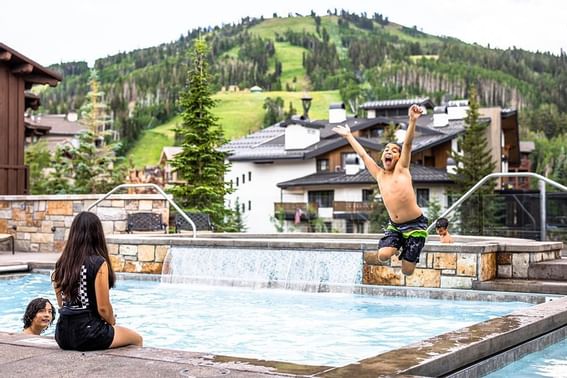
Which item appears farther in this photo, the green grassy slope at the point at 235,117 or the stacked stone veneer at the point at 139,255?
the green grassy slope at the point at 235,117

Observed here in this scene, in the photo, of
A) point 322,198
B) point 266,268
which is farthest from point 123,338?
point 322,198

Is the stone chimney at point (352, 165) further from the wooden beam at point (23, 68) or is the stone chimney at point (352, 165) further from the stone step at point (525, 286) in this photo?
the stone step at point (525, 286)

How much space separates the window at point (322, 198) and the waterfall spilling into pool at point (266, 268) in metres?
34.6

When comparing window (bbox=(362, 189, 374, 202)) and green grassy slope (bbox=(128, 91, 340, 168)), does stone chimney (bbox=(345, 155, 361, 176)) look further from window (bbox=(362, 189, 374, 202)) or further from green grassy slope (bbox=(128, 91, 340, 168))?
green grassy slope (bbox=(128, 91, 340, 168))

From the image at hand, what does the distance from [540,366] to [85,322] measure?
3.35 m

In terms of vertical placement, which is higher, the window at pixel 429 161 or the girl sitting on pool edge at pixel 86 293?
the window at pixel 429 161

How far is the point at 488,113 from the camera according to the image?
1973 inches

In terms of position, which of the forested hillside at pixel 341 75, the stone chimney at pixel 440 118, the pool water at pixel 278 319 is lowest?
the pool water at pixel 278 319

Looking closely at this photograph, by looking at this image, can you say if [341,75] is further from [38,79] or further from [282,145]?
[38,79]

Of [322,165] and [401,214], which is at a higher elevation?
[322,165]

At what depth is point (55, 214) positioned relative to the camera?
659 inches

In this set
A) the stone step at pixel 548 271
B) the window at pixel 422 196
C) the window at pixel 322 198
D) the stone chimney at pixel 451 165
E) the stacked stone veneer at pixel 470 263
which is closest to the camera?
the stone step at pixel 548 271

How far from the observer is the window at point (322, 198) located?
46.9 meters

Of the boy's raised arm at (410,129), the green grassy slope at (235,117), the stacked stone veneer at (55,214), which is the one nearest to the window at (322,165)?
the stacked stone veneer at (55,214)
